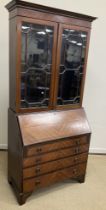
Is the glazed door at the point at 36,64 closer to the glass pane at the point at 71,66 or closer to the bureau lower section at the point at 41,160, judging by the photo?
the glass pane at the point at 71,66

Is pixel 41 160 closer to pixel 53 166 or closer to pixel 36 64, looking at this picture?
pixel 53 166

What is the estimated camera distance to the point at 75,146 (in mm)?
2174

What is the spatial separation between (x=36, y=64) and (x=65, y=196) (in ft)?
4.68

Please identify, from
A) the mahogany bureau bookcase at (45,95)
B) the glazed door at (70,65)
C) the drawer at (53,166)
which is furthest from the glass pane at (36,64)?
the drawer at (53,166)

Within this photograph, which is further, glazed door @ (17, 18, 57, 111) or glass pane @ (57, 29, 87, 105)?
glass pane @ (57, 29, 87, 105)

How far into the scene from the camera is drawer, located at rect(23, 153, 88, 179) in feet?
6.32

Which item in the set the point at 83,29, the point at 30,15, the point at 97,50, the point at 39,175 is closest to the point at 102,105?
the point at 97,50

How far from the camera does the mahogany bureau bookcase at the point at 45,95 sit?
1.80 meters

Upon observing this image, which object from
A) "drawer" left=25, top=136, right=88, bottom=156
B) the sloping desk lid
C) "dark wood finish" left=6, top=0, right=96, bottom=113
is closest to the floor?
"drawer" left=25, top=136, right=88, bottom=156

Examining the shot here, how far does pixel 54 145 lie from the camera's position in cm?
200

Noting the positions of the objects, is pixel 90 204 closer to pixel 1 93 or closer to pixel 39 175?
pixel 39 175

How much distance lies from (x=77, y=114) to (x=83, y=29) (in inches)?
35.7

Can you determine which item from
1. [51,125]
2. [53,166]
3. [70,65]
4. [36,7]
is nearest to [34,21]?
[36,7]

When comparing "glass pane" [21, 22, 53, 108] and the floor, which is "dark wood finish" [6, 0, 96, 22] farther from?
the floor
